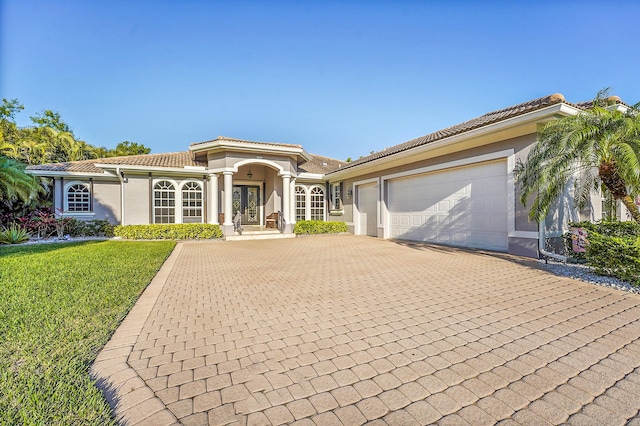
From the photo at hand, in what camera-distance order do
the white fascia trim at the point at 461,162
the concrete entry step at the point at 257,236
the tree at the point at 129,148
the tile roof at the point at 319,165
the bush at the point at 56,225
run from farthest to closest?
1. the tree at the point at 129,148
2. the tile roof at the point at 319,165
3. the concrete entry step at the point at 257,236
4. the bush at the point at 56,225
5. the white fascia trim at the point at 461,162

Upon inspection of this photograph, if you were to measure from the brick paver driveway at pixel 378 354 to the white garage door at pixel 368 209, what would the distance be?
9.21 meters

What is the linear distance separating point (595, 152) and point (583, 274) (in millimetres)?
2586

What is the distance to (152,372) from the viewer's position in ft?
8.53

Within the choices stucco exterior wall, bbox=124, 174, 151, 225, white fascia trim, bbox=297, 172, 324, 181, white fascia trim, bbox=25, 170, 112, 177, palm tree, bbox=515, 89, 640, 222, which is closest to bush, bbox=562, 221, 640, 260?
palm tree, bbox=515, 89, 640, 222

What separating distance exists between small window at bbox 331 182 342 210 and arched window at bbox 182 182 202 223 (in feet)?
25.9

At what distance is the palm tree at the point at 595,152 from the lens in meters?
5.56

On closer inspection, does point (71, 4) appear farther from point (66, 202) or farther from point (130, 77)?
point (66, 202)

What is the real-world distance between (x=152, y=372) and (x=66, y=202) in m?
16.2

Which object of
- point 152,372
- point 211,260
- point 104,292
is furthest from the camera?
point 211,260

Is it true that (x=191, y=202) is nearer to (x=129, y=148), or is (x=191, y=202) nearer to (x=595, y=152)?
(x=595, y=152)

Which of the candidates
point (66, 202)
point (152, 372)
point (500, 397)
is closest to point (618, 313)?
point (500, 397)

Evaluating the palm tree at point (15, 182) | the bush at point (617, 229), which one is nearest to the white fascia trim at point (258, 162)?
the palm tree at point (15, 182)

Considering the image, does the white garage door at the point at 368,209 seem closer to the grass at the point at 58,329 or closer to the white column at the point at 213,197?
the white column at the point at 213,197

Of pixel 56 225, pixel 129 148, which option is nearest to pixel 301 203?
pixel 56 225
